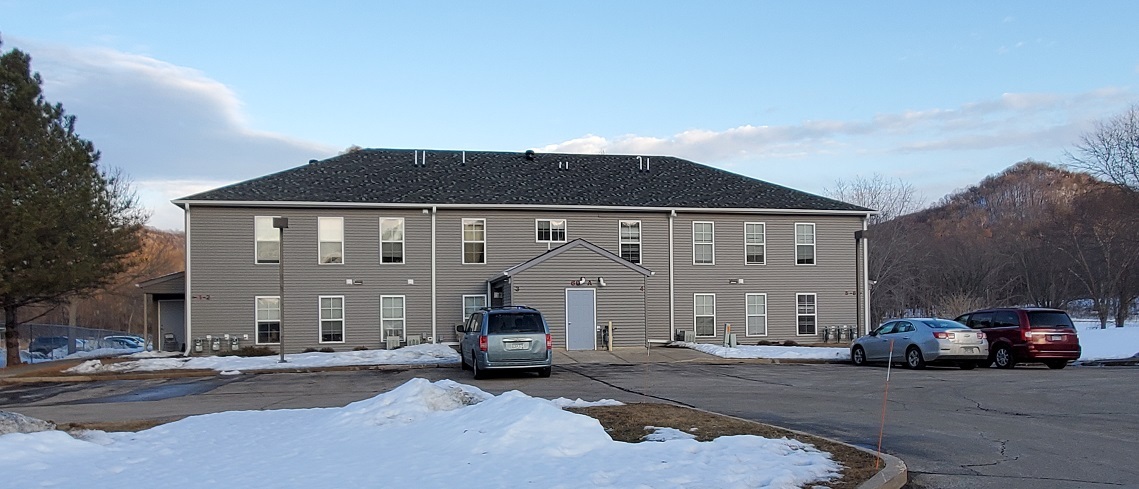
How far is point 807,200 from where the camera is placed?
117ft

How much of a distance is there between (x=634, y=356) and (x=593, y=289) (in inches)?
144

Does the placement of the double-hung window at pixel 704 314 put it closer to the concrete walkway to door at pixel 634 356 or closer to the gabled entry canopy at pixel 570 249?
the concrete walkway to door at pixel 634 356

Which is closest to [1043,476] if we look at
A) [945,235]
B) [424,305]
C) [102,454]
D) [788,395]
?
[788,395]

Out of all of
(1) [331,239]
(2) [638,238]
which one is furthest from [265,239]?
(2) [638,238]

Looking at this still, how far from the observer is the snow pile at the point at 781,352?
91.1ft

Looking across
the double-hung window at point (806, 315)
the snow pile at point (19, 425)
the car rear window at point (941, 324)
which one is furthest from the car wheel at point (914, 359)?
the snow pile at point (19, 425)

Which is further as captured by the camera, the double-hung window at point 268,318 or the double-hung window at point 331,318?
the double-hung window at point 331,318

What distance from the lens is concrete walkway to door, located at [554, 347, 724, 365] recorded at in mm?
26406

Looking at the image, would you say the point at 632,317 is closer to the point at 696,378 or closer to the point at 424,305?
the point at 424,305

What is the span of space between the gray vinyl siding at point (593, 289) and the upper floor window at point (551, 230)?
2.98 meters

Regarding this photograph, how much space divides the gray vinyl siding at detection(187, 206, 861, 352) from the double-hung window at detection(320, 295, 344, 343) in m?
0.18

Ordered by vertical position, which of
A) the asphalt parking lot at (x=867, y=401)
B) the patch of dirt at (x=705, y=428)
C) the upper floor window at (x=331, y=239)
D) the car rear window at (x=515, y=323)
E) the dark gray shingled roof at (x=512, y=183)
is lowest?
the asphalt parking lot at (x=867, y=401)

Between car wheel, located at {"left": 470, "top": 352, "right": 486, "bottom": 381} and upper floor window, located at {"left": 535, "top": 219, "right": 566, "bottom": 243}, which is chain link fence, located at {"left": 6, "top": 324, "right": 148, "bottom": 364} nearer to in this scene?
upper floor window, located at {"left": 535, "top": 219, "right": 566, "bottom": 243}

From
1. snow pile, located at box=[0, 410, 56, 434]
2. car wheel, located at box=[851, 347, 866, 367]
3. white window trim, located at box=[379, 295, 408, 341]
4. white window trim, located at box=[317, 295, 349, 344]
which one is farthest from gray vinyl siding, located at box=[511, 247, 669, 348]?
snow pile, located at box=[0, 410, 56, 434]
